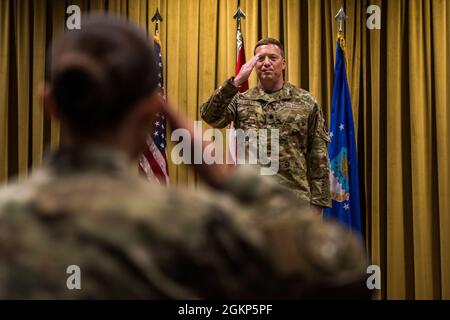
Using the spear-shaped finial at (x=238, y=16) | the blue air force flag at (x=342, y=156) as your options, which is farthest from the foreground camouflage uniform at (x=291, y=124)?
the spear-shaped finial at (x=238, y=16)

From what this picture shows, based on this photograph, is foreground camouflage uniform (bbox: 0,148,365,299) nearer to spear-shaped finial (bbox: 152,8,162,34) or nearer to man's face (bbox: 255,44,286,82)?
man's face (bbox: 255,44,286,82)

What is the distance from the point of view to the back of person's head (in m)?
0.85

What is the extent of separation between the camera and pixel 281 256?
2.75 ft

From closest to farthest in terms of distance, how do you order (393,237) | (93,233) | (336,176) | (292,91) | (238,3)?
(93,233), (292,91), (336,176), (393,237), (238,3)

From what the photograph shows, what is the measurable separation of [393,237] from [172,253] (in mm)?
5014

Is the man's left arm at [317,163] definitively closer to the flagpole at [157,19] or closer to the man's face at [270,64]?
the man's face at [270,64]

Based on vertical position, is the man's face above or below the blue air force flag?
above

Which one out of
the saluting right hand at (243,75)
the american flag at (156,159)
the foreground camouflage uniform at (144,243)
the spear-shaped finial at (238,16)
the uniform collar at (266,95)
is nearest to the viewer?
the foreground camouflage uniform at (144,243)

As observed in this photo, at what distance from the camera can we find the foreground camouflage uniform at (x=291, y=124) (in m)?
4.14

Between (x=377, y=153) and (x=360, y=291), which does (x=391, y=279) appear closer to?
(x=377, y=153)

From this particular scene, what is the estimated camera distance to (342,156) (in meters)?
5.32

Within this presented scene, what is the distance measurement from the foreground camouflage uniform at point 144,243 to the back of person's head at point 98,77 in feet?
0.15

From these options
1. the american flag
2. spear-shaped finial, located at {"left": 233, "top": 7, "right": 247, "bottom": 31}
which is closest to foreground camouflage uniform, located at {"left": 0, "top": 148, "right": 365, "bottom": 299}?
the american flag

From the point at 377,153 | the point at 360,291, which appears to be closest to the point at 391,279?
the point at 377,153
